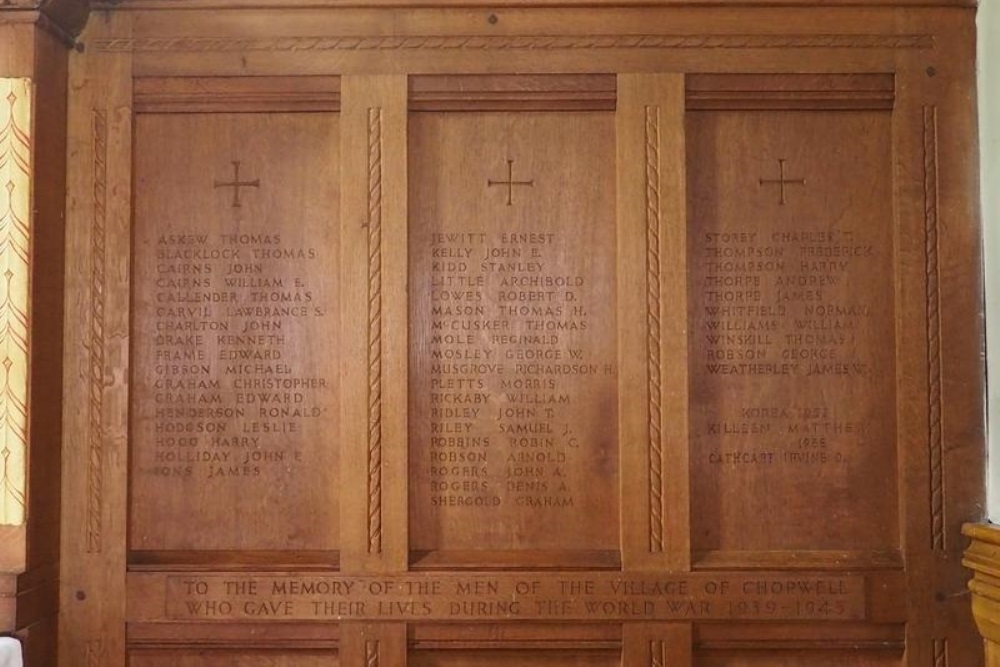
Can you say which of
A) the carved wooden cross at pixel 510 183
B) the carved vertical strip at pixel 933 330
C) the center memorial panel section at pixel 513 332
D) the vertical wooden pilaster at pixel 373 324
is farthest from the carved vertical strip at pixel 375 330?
the carved vertical strip at pixel 933 330

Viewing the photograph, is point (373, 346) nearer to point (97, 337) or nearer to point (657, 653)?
point (97, 337)

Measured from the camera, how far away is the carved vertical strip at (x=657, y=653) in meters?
3.02

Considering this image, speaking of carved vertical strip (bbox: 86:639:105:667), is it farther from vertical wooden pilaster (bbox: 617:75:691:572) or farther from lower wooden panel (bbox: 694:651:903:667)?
lower wooden panel (bbox: 694:651:903:667)

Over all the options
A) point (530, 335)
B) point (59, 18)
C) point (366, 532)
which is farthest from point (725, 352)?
point (59, 18)

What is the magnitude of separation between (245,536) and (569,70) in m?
1.98

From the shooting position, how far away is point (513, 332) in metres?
3.15

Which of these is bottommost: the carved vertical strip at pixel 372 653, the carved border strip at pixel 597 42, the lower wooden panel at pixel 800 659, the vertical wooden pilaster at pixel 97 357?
the lower wooden panel at pixel 800 659

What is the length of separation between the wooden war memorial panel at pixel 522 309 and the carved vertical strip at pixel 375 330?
0.4 inches

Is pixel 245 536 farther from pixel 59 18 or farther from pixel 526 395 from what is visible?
pixel 59 18

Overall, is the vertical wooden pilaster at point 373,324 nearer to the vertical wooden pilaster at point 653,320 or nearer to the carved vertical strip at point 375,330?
the carved vertical strip at point 375,330

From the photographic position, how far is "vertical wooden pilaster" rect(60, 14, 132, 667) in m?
3.05

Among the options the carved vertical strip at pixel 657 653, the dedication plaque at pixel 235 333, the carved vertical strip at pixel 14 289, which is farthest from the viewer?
the dedication plaque at pixel 235 333

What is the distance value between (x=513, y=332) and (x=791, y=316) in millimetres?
974

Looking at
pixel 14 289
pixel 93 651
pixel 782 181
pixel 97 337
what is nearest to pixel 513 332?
pixel 782 181
